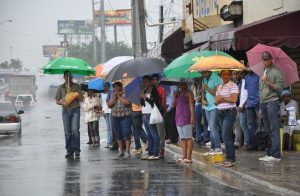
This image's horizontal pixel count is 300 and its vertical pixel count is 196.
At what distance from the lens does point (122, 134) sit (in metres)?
16.1

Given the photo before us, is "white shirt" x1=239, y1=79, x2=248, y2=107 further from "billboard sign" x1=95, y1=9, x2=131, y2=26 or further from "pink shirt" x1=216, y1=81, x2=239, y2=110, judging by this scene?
"billboard sign" x1=95, y1=9, x2=131, y2=26

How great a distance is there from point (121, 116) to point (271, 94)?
394cm

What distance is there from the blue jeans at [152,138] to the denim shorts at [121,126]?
2.28 ft

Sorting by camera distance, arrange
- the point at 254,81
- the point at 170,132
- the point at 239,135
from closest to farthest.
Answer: the point at 254,81, the point at 239,135, the point at 170,132

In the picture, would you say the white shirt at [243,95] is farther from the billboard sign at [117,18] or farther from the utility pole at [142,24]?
the billboard sign at [117,18]

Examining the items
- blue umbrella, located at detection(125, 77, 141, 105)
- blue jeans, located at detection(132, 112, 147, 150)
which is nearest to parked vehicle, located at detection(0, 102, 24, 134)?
blue jeans, located at detection(132, 112, 147, 150)

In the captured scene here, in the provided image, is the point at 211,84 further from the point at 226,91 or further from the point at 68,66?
the point at 68,66

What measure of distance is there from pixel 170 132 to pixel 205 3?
7867 millimetres

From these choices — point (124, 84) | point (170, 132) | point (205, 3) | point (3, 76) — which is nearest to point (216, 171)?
point (124, 84)

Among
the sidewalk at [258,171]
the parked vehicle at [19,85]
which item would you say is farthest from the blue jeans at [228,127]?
the parked vehicle at [19,85]

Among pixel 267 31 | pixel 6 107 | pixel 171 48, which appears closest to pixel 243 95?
pixel 267 31

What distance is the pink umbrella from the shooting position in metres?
13.8

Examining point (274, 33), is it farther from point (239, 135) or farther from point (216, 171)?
point (216, 171)

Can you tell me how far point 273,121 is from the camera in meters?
13.2
